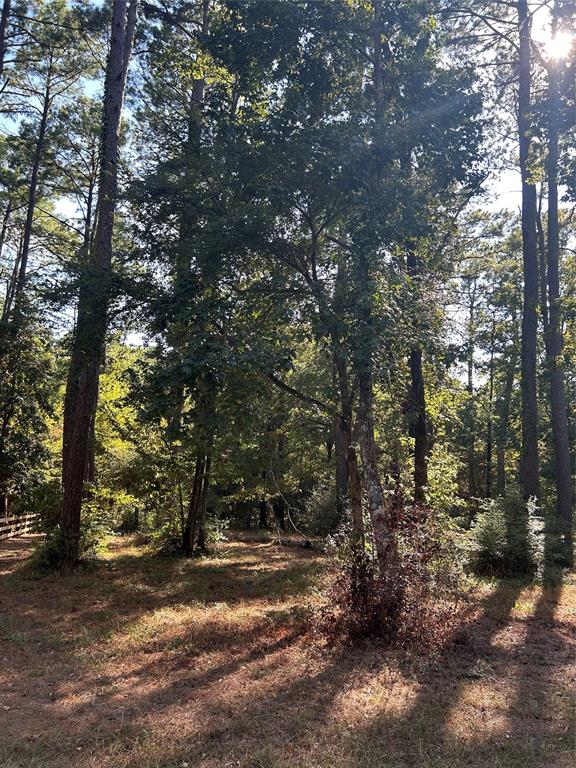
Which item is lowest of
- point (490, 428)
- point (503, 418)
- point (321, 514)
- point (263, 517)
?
point (263, 517)

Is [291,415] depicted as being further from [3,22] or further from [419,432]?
[3,22]

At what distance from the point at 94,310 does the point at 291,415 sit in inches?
151

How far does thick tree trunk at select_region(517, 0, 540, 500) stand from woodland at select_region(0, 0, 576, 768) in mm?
79

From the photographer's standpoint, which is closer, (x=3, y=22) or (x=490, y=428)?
(x=3, y=22)

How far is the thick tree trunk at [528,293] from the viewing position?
13.0 meters

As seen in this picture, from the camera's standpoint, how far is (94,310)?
825 centimetres

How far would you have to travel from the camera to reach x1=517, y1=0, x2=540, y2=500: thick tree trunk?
13047mm

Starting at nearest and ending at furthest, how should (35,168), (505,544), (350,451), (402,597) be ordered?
(402,597)
(350,451)
(505,544)
(35,168)

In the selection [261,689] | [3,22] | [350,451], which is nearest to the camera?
[261,689]

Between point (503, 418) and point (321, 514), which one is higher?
point (503, 418)

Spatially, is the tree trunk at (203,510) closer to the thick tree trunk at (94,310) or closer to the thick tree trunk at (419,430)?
the thick tree trunk at (94,310)

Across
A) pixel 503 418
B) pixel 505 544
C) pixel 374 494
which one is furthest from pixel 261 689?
pixel 503 418

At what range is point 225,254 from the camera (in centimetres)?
802

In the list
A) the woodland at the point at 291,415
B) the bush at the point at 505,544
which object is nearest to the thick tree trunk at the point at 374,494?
the woodland at the point at 291,415
